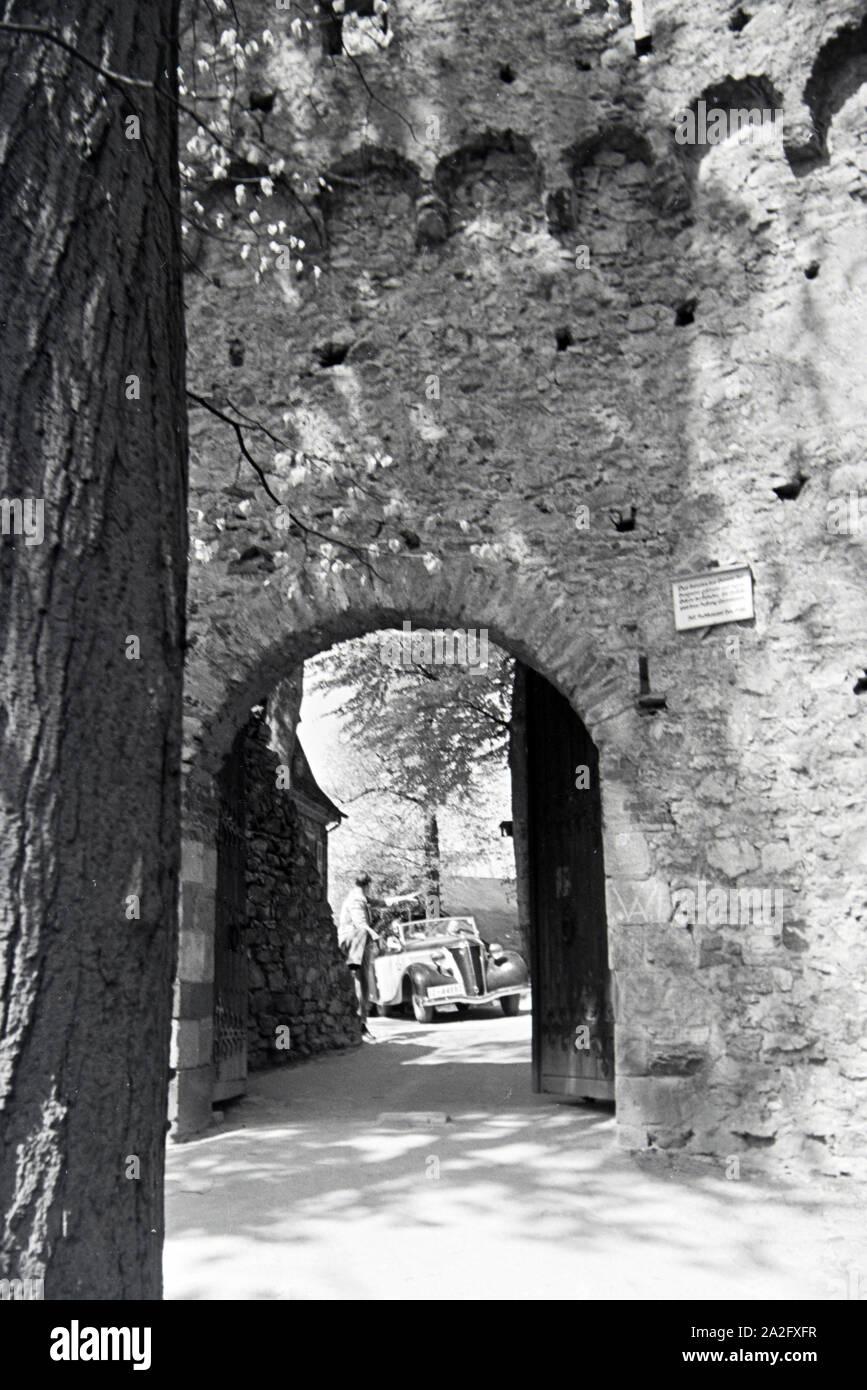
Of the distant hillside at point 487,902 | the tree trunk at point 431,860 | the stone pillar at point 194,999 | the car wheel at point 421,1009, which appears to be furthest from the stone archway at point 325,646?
the distant hillside at point 487,902

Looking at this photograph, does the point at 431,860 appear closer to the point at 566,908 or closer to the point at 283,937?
the point at 283,937

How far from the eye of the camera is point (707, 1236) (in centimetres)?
418

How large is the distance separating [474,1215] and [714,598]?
333cm

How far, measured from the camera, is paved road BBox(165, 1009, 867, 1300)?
3512mm

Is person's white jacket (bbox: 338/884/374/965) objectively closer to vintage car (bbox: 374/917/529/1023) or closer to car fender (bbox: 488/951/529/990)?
vintage car (bbox: 374/917/529/1023)

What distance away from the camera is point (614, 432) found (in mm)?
6438

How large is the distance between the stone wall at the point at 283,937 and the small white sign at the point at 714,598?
13.8 ft

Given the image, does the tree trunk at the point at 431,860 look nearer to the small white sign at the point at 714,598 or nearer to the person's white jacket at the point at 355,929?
the person's white jacket at the point at 355,929

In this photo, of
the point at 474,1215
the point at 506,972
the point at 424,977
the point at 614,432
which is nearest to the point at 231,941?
the point at 474,1215

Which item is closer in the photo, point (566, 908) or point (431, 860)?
point (566, 908)

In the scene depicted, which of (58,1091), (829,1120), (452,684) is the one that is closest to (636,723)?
(829,1120)

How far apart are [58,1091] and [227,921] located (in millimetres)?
5732

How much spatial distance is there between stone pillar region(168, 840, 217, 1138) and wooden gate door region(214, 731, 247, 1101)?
18.0 inches

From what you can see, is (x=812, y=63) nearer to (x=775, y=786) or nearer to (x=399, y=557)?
(x=399, y=557)
